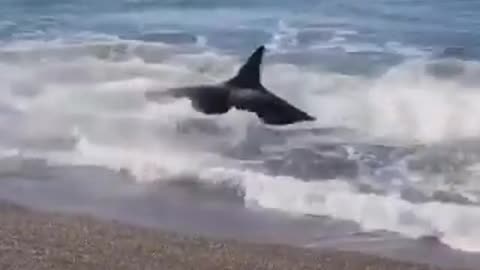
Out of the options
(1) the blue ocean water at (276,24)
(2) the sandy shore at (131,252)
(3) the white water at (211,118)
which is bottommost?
(2) the sandy shore at (131,252)

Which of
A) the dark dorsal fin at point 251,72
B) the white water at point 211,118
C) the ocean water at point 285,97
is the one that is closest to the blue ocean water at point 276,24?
the ocean water at point 285,97

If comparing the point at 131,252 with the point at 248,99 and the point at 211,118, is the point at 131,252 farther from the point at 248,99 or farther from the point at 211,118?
the point at 211,118

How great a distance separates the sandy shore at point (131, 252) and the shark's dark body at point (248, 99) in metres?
3.71

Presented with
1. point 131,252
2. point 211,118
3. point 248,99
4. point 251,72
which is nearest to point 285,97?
point 211,118

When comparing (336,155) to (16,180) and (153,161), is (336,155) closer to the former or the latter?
(153,161)

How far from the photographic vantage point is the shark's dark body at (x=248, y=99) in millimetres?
12922

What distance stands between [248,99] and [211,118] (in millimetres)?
1101

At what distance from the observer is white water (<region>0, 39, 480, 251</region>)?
10.6 meters

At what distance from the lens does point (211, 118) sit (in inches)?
555

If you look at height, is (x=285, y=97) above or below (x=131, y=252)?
above

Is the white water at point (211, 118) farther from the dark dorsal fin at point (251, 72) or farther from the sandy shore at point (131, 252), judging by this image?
the sandy shore at point (131, 252)

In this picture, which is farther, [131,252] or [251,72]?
[251,72]

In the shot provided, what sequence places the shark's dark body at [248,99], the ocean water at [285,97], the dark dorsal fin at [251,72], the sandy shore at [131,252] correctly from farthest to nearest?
the shark's dark body at [248,99], the dark dorsal fin at [251,72], the ocean water at [285,97], the sandy shore at [131,252]

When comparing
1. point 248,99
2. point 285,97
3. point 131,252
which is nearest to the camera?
point 131,252
